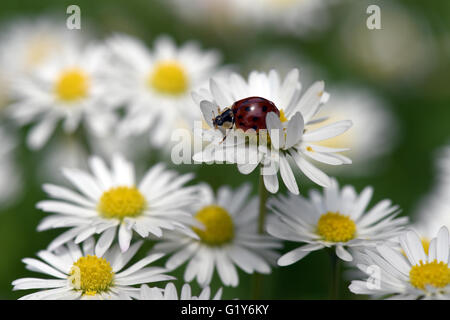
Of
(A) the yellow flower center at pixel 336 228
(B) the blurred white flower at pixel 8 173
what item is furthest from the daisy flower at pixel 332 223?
(B) the blurred white flower at pixel 8 173

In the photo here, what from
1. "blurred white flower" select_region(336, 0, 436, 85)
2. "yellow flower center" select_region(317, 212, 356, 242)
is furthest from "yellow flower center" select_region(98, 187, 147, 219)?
"blurred white flower" select_region(336, 0, 436, 85)

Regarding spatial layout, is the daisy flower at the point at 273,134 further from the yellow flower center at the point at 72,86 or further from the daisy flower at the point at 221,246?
the yellow flower center at the point at 72,86

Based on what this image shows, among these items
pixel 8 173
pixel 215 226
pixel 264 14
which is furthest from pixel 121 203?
pixel 264 14

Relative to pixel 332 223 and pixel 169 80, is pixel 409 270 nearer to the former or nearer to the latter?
pixel 332 223

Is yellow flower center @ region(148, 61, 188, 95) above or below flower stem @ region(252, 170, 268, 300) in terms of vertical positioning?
above

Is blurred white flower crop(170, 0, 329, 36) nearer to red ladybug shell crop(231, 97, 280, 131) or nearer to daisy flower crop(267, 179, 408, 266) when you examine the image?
daisy flower crop(267, 179, 408, 266)
